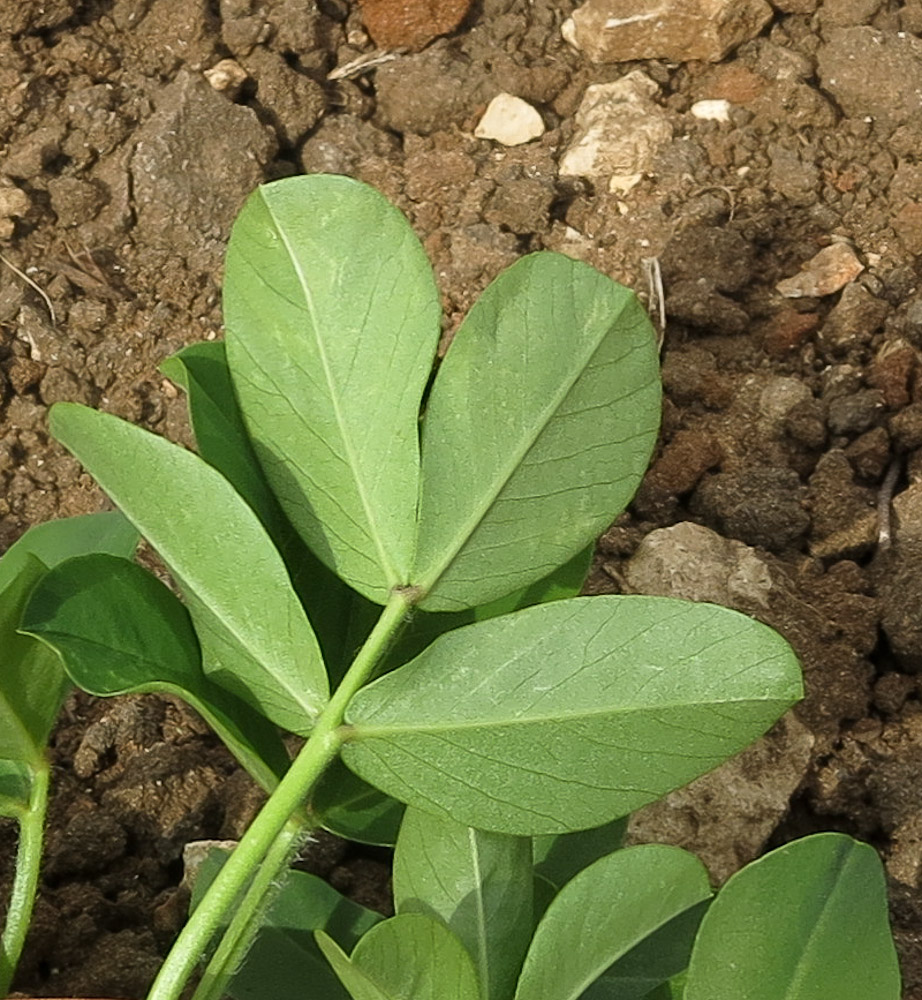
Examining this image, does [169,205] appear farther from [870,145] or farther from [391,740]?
[391,740]

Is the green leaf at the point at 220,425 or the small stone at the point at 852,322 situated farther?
the small stone at the point at 852,322

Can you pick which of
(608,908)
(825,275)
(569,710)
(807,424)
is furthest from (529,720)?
(825,275)

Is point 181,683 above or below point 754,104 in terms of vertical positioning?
above

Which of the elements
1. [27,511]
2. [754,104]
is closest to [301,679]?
[27,511]

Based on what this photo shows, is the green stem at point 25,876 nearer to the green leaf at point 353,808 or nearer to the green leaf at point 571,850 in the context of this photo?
the green leaf at point 353,808

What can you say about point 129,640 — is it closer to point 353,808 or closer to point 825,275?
point 353,808

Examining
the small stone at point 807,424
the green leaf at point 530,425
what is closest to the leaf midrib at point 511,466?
the green leaf at point 530,425
